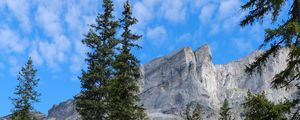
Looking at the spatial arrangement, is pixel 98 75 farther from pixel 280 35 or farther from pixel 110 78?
pixel 280 35

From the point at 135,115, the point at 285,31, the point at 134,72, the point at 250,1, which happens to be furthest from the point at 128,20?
the point at 285,31

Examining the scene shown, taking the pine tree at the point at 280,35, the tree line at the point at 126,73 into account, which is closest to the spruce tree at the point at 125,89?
the tree line at the point at 126,73

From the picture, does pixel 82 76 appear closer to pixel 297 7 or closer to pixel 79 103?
pixel 79 103

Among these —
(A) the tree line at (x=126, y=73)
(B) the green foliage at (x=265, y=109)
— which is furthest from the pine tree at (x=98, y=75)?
(B) the green foliage at (x=265, y=109)

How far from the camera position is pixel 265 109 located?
17156 mm

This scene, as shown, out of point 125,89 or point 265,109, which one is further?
point 125,89

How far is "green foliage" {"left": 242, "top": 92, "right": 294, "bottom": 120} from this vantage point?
16266 mm

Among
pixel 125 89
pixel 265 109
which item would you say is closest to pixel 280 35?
pixel 265 109

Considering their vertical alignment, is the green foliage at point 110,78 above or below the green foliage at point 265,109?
above

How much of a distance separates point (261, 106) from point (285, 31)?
3595 mm

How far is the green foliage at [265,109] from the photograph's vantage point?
16.3m

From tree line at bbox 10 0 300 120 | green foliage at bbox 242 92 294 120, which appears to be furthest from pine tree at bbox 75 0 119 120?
green foliage at bbox 242 92 294 120

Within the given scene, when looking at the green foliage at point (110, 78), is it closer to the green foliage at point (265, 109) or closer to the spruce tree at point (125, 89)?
the spruce tree at point (125, 89)

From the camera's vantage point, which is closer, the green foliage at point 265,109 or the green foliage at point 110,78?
the green foliage at point 265,109
